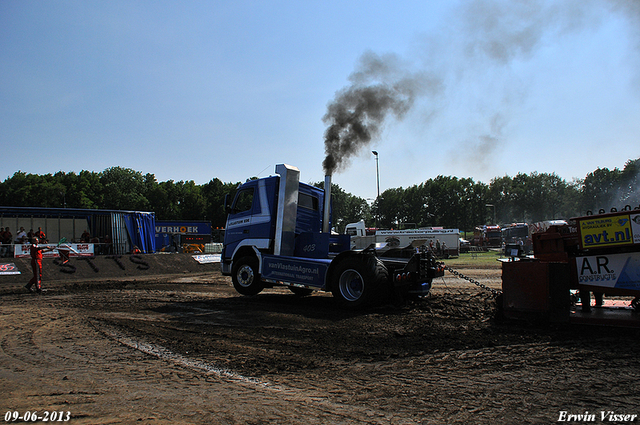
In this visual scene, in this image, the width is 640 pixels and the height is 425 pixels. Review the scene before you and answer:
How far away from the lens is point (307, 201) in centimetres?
1057

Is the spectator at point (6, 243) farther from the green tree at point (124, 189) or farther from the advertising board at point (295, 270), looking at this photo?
the green tree at point (124, 189)

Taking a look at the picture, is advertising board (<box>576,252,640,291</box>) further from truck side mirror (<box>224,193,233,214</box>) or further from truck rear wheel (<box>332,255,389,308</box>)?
truck side mirror (<box>224,193,233,214</box>)

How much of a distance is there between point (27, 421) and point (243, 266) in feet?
23.3

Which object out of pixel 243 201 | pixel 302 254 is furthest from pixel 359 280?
pixel 243 201

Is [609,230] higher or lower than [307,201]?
lower

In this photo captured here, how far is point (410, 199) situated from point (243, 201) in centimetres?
8724

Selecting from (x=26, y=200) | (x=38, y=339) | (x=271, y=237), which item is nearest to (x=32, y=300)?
(x=38, y=339)

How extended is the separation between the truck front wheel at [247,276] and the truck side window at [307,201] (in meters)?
1.87

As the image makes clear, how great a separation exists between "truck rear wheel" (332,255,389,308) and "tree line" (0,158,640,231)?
7353 centimetres

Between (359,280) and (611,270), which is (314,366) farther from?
(611,270)

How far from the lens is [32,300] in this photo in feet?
34.5

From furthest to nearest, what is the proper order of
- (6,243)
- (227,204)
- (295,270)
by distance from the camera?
(6,243) → (227,204) → (295,270)

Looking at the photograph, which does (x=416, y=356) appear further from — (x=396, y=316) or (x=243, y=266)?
(x=243, y=266)

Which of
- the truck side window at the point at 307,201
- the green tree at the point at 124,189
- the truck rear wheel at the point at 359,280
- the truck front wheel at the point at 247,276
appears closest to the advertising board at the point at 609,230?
the truck rear wheel at the point at 359,280
